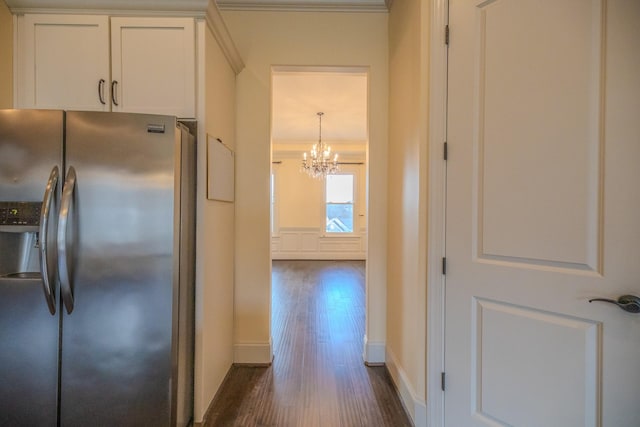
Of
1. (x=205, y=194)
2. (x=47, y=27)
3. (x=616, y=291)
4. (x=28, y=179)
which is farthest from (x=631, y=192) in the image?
(x=47, y=27)

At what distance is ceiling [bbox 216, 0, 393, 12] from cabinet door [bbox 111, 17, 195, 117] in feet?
3.19

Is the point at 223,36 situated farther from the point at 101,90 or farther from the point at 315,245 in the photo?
the point at 315,245

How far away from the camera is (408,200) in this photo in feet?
6.07

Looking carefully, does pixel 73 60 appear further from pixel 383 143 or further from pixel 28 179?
pixel 383 143

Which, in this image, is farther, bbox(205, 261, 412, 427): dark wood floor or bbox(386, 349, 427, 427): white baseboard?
bbox(205, 261, 412, 427): dark wood floor

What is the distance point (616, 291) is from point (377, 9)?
2478mm

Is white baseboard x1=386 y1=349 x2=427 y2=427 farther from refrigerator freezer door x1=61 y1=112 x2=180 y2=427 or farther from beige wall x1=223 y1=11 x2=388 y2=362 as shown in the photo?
refrigerator freezer door x1=61 y1=112 x2=180 y2=427

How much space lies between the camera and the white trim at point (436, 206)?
1.48 metres

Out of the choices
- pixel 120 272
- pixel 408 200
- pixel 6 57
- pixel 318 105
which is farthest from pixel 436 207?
pixel 318 105

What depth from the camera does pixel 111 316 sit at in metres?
1.41

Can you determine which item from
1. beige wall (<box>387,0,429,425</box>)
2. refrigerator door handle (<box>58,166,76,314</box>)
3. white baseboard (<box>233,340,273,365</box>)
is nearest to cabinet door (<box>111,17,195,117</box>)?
refrigerator door handle (<box>58,166,76,314</box>)

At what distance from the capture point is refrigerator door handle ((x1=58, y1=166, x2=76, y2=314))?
51.6 inches

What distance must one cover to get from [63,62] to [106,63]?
261mm

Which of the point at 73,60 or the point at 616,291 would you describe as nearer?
the point at 616,291
